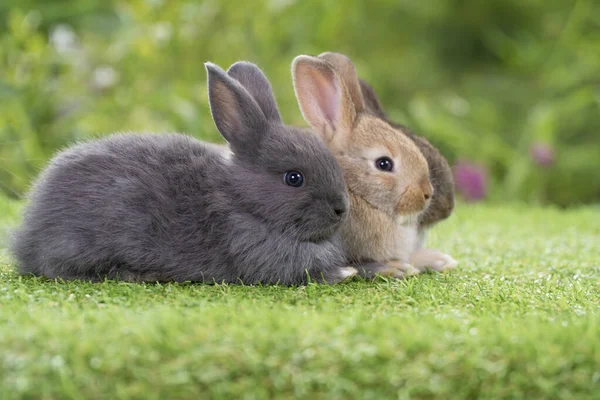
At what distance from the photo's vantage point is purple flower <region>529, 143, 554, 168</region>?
5.80 m

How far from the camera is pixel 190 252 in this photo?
7.79ft

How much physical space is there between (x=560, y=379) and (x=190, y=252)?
1263mm

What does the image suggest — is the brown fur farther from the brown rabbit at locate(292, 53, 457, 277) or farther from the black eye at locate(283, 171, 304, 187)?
the black eye at locate(283, 171, 304, 187)

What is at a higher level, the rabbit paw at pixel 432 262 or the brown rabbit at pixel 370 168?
the brown rabbit at pixel 370 168

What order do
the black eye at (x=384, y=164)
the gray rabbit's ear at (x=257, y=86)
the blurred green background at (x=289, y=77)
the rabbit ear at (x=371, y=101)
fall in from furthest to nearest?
the blurred green background at (x=289, y=77)
the rabbit ear at (x=371, y=101)
the black eye at (x=384, y=164)
the gray rabbit's ear at (x=257, y=86)

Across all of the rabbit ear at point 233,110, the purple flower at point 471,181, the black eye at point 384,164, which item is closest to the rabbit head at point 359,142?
the black eye at point 384,164

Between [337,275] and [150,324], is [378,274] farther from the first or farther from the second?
[150,324]

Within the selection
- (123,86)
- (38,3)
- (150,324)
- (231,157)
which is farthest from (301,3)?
(150,324)

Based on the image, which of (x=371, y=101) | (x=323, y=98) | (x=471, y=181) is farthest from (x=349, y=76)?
(x=471, y=181)

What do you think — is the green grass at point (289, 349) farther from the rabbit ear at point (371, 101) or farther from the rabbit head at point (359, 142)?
the rabbit ear at point (371, 101)

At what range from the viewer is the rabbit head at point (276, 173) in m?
2.39

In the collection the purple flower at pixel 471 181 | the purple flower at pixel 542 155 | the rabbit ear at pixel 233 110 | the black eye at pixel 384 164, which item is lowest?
the purple flower at pixel 471 181

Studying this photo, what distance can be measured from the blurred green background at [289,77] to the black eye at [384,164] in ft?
8.85

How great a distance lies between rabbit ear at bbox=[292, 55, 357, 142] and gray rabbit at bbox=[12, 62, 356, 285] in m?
0.37
